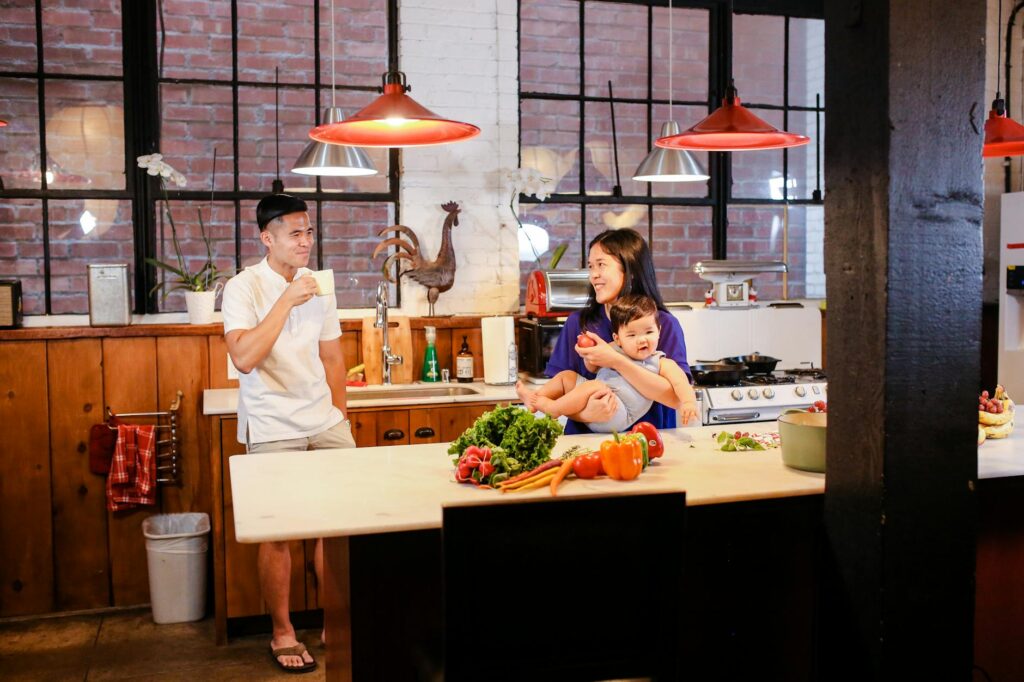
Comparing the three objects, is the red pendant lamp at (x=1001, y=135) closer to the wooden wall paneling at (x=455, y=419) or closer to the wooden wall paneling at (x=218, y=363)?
the wooden wall paneling at (x=455, y=419)

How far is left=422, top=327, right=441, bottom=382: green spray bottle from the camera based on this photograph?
516 cm

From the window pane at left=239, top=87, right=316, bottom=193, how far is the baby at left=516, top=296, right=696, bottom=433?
2.54 meters

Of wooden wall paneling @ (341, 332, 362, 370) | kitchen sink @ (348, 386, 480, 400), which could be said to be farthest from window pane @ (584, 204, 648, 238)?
wooden wall paneling @ (341, 332, 362, 370)

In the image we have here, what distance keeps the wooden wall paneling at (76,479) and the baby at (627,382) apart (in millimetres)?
2409

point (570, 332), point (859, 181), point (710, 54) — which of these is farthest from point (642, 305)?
point (710, 54)

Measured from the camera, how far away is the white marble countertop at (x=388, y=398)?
14.3 ft

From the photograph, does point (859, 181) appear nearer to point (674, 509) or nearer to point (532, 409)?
point (674, 509)

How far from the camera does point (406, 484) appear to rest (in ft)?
8.63

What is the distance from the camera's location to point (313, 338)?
4.02 m

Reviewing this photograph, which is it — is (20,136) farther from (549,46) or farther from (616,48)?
(616,48)

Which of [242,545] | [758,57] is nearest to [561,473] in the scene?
[242,545]

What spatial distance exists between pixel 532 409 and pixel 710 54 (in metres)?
3.46

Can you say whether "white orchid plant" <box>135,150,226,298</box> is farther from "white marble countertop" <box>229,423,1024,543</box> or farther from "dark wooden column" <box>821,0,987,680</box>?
"dark wooden column" <box>821,0,987,680</box>

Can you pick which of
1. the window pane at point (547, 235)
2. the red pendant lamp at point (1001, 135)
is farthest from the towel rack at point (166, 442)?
the red pendant lamp at point (1001, 135)
